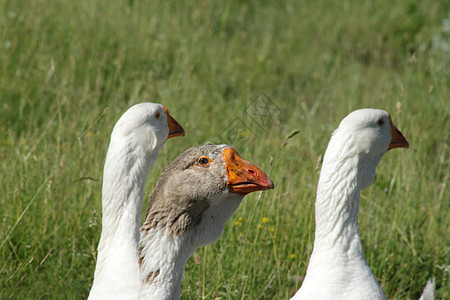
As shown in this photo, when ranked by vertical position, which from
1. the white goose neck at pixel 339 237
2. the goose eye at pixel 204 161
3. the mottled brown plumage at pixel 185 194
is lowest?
the white goose neck at pixel 339 237

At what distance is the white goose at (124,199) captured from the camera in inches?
129

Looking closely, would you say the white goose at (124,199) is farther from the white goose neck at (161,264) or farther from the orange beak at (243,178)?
the orange beak at (243,178)

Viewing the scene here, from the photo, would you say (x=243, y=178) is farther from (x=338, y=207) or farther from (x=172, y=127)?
(x=172, y=127)

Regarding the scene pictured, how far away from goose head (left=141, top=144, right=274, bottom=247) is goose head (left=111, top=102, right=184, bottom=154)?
2.54 ft

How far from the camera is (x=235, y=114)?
6.76 m

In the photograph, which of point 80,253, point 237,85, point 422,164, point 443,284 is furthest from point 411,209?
point 237,85

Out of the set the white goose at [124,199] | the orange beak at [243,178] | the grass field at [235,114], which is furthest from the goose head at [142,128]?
the orange beak at [243,178]

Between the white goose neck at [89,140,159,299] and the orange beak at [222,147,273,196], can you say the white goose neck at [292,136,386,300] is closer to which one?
the orange beak at [222,147,273,196]

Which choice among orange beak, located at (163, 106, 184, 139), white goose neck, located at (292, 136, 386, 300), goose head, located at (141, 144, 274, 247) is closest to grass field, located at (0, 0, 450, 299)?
orange beak, located at (163, 106, 184, 139)

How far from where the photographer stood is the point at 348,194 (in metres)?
3.46

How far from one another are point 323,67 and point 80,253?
539 cm

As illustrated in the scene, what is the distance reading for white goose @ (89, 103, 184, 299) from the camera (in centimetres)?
329

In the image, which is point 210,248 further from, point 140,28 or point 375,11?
point 375,11

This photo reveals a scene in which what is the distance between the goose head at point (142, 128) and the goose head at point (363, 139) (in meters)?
1.13
